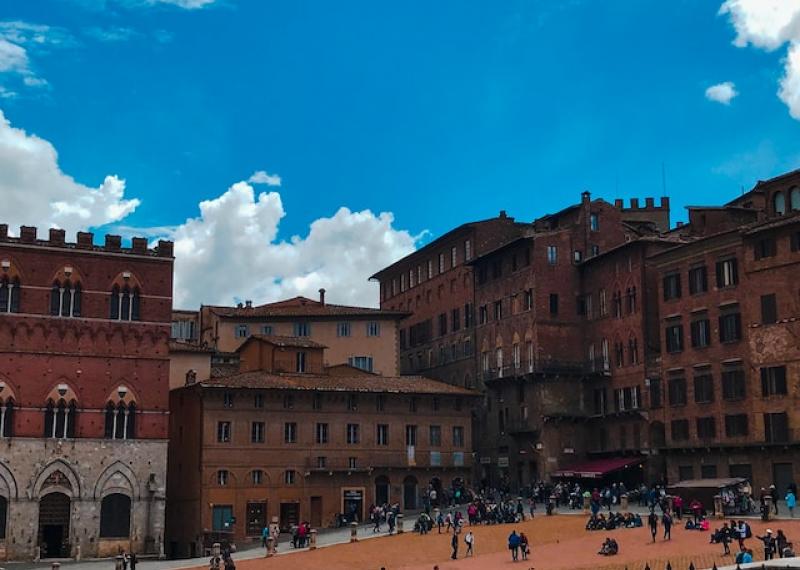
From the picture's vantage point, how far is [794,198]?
6994 cm

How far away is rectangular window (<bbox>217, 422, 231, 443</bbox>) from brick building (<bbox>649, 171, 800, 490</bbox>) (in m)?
26.3

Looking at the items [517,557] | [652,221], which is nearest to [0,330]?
[517,557]

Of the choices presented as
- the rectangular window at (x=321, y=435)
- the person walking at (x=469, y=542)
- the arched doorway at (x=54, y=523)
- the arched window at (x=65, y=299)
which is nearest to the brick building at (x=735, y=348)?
the person walking at (x=469, y=542)

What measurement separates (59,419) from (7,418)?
2.91 metres

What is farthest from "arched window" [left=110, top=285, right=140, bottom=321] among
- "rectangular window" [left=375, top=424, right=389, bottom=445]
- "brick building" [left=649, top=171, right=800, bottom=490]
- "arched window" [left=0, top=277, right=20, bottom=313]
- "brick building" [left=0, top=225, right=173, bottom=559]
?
"brick building" [left=649, top=171, right=800, bottom=490]

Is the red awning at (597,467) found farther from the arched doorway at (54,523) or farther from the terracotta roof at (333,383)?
the arched doorway at (54,523)

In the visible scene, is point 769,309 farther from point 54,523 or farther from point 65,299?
point 54,523

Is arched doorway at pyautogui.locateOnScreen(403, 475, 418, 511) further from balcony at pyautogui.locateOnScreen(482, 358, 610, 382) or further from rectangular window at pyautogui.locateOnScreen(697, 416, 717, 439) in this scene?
rectangular window at pyautogui.locateOnScreen(697, 416, 717, 439)

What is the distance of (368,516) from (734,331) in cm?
2531

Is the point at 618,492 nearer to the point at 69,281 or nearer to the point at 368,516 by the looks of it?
the point at 368,516

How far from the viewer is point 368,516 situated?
75250 mm

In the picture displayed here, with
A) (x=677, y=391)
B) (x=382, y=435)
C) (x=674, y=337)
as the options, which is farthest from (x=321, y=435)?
(x=674, y=337)

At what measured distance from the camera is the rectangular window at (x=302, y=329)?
294 feet

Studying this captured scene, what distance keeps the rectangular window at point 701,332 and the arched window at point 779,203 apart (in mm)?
7950
